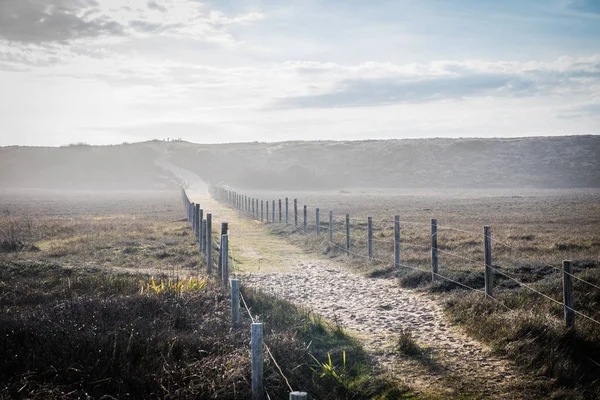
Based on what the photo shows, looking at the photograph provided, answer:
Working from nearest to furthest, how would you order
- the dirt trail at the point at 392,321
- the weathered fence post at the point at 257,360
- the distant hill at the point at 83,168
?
the weathered fence post at the point at 257,360, the dirt trail at the point at 392,321, the distant hill at the point at 83,168

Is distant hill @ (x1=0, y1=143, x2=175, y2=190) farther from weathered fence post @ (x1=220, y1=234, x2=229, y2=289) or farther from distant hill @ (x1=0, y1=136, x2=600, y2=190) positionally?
weathered fence post @ (x1=220, y1=234, x2=229, y2=289)

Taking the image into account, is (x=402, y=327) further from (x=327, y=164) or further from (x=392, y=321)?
(x=327, y=164)

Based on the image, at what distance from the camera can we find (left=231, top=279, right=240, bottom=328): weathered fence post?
755cm

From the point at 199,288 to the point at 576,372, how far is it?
6193mm

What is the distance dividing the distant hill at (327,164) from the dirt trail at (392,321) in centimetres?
8903

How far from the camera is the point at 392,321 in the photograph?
9.62 m

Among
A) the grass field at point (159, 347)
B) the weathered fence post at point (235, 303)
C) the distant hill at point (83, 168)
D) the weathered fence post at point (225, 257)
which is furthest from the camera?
the distant hill at point (83, 168)

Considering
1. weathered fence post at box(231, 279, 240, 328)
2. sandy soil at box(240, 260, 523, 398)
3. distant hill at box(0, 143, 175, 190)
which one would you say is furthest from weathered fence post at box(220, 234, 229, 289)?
distant hill at box(0, 143, 175, 190)

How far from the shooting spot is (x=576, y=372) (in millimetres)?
6691

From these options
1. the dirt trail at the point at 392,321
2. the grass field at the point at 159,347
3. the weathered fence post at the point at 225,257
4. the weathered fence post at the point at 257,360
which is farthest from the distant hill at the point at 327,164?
the weathered fence post at the point at 257,360

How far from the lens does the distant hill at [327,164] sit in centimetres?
10656

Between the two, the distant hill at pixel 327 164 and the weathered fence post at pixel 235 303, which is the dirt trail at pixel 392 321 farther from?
the distant hill at pixel 327 164

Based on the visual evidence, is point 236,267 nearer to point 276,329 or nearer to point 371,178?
point 276,329

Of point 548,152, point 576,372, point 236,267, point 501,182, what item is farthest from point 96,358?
point 548,152
